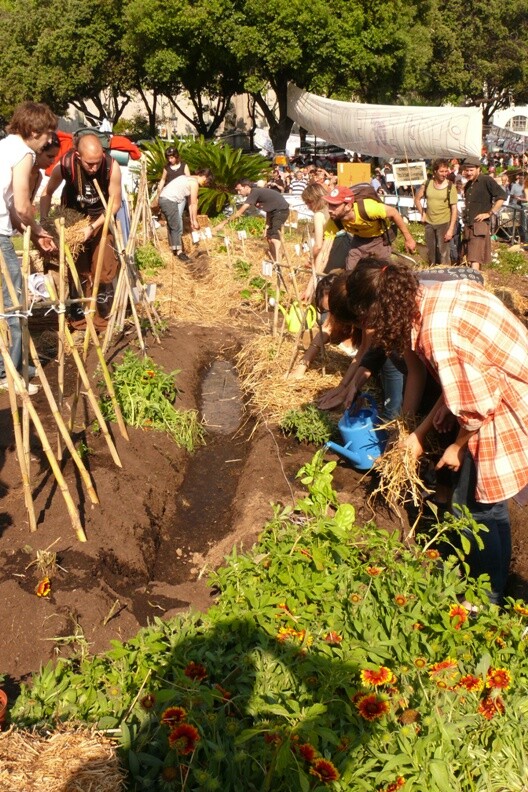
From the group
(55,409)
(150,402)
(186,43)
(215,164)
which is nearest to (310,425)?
(150,402)

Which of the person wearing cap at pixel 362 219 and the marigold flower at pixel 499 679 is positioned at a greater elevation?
the person wearing cap at pixel 362 219

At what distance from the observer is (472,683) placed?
2.31 m

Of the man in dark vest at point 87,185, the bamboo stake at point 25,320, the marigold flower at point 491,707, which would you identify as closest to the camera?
the marigold flower at point 491,707

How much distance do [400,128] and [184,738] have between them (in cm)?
1744

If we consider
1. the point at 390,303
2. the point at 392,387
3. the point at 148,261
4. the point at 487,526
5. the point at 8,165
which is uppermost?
the point at 8,165

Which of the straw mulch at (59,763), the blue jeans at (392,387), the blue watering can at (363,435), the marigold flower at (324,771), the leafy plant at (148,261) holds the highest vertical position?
the marigold flower at (324,771)

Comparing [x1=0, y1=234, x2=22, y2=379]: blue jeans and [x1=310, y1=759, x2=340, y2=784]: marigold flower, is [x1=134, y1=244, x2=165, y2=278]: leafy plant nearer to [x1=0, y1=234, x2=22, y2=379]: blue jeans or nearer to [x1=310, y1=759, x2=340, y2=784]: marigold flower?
[x1=0, y1=234, x2=22, y2=379]: blue jeans

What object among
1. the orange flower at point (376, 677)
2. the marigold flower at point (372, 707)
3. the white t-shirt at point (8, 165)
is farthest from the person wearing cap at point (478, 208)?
the marigold flower at point (372, 707)

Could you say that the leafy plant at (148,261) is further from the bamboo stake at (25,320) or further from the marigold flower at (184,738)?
the marigold flower at (184,738)

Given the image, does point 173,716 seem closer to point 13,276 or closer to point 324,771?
point 324,771

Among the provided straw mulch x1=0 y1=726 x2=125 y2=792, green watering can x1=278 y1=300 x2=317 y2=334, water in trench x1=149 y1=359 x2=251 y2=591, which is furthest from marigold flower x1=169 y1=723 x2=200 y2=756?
green watering can x1=278 y1=300 x2=317 y2=334

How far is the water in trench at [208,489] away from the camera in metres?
4.48

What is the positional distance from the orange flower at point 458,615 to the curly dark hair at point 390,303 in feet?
3.62

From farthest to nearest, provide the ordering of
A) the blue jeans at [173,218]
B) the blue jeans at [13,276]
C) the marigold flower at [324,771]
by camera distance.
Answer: the blue jeans at [173,218] → the blue jeans at [13,276] → the marigold flower at [324,771]
